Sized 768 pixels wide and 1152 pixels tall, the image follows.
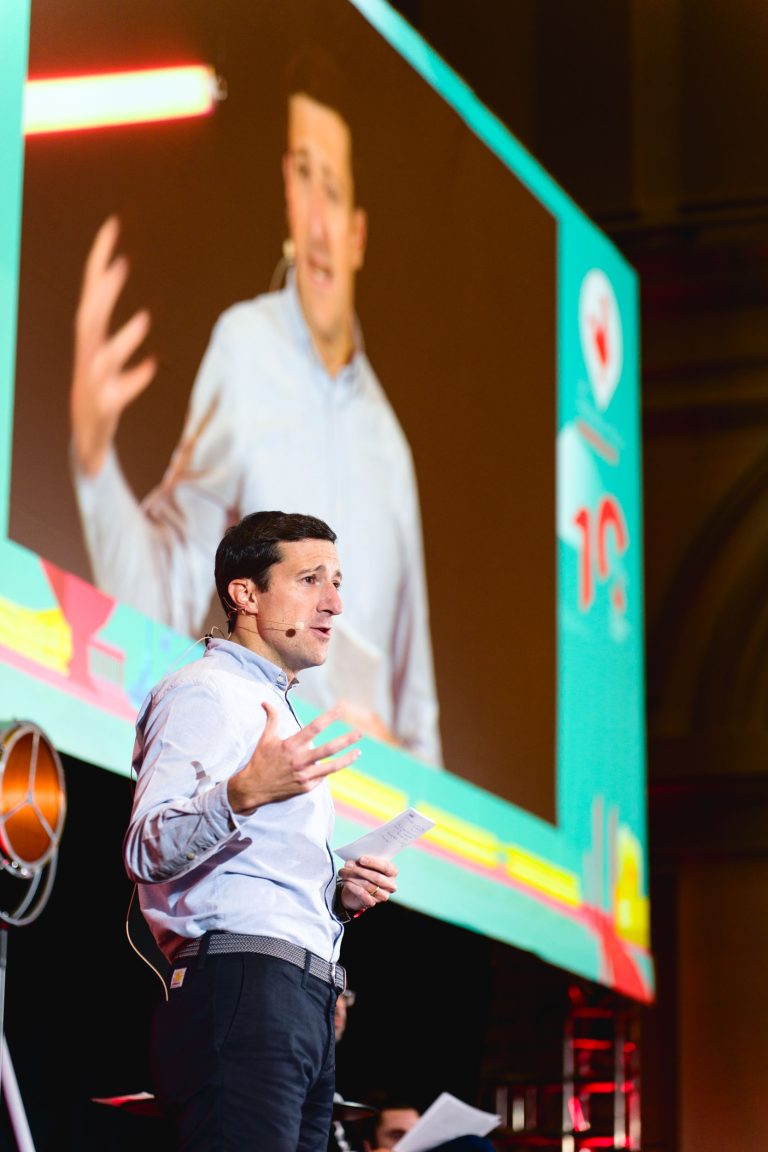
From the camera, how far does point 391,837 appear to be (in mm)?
Result: 2201

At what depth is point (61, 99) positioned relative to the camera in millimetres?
4047

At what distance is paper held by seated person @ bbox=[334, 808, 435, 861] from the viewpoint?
2156mm

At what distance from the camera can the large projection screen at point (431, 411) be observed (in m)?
3.83

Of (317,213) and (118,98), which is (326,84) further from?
(118,98)

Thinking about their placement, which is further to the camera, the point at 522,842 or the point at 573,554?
the point at 573,554

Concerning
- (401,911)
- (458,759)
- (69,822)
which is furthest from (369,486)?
(401,911)

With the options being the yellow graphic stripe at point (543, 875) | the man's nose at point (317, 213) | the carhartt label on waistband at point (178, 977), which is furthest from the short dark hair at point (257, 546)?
the yellow graphic stripe at point (543, 875)

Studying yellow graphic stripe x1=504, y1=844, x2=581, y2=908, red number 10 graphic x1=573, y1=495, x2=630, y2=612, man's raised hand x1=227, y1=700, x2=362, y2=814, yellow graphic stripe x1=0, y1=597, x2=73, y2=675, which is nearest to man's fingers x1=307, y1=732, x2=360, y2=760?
man's raised hand x1=227, y1=700, x2=362, y2=814

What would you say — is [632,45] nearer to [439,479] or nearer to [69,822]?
[439,479]

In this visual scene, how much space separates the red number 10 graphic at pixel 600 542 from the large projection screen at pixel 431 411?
0.04 feet

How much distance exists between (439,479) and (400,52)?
1.33m

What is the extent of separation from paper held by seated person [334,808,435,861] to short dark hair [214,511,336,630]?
1.01 ft

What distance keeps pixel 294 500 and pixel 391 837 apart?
2623mm

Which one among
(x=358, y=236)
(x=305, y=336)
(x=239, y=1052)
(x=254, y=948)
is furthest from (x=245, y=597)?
(x=358, y=236)
